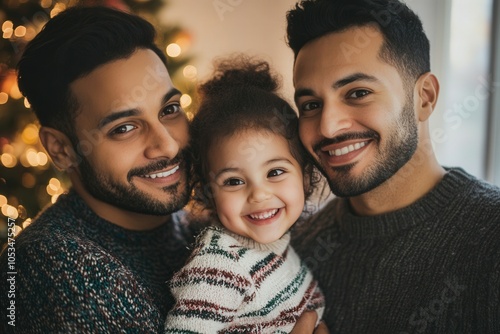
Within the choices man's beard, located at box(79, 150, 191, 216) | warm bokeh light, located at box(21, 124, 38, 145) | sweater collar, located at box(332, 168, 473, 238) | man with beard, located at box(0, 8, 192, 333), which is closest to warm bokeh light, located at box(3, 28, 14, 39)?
warm bokeh light, located at box(21, 124, 38, 145)

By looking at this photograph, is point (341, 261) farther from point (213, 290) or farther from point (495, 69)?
point (495, 69)

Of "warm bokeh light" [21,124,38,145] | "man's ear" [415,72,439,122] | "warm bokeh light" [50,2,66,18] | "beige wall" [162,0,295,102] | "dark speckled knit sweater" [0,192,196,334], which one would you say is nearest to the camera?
"dark speckled knit sweater" [0,192,196,334]

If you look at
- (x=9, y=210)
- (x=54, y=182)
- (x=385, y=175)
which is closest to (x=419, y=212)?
(x=385, y=175)

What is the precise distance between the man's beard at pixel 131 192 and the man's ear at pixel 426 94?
838 mm

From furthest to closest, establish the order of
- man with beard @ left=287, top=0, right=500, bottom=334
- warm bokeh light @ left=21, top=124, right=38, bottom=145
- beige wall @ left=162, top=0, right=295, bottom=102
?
1. beige wall @ left=162, top=0, right=295, bottom=102
2. warm bokeh light @ left=21, top=124, right=38, bottom=145
3. man with beard @ left=287, top=0, right=500, bottom=334

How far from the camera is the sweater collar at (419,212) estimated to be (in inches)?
63.2

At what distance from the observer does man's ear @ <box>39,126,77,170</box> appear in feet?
5.57

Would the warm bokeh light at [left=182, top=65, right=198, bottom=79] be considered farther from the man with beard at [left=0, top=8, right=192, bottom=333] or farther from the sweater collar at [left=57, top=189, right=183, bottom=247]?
the sweater collar at [left=57, top=189, right=183, bottom=247]

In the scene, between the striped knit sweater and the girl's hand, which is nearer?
the striped knit sweater

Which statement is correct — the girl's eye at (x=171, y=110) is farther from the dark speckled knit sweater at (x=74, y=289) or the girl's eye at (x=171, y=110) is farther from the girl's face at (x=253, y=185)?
the dark speckled knit sweater at (x=74, y=289)

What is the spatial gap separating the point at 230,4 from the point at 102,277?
10.6 feet

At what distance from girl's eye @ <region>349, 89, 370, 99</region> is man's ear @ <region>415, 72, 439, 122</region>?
233 millimetres

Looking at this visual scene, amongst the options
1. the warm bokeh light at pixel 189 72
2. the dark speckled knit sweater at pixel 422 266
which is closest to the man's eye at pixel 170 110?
the dark speckled knit sweater at pixel 422 266

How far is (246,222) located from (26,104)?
6.14ft
